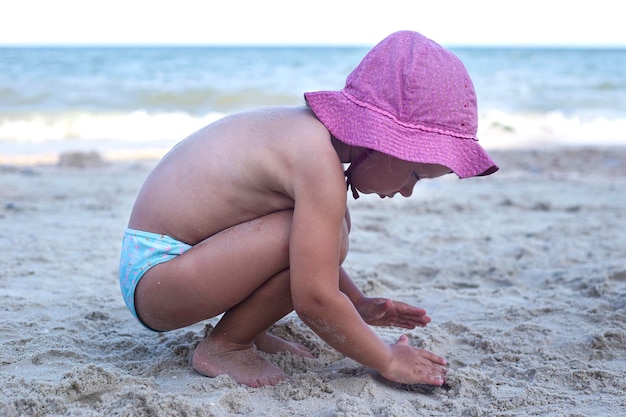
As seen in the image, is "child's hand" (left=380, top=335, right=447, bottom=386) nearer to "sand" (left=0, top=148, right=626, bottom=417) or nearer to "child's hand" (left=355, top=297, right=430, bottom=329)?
"sand" (left=0, top=148, right=626, bottom=417)

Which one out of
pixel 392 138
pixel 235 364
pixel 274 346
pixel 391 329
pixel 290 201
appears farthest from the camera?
pixel 391 329

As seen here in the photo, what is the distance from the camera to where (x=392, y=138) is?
1.56 m

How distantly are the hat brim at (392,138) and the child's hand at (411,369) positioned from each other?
51cm

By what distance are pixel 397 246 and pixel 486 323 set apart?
1.11 metres

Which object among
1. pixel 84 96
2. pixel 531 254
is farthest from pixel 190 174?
pixel 84 96

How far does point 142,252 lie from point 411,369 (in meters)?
0.79

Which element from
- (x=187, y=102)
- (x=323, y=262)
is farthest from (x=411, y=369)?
(x=187, y=102)

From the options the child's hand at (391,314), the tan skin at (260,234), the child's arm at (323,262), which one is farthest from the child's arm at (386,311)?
the child's arm at (323,262)

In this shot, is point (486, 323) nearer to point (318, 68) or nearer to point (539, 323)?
point (539, 323)

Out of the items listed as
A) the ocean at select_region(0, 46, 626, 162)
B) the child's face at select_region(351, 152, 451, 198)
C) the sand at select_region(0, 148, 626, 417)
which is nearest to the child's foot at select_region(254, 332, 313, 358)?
the sand at select_region(0, 148, 626, 417)

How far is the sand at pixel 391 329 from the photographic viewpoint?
165 cm

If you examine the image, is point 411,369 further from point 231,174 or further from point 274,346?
point 231,174

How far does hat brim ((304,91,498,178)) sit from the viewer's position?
1.56 m

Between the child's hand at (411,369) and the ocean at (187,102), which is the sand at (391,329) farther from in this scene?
the ocean at (187,102)
